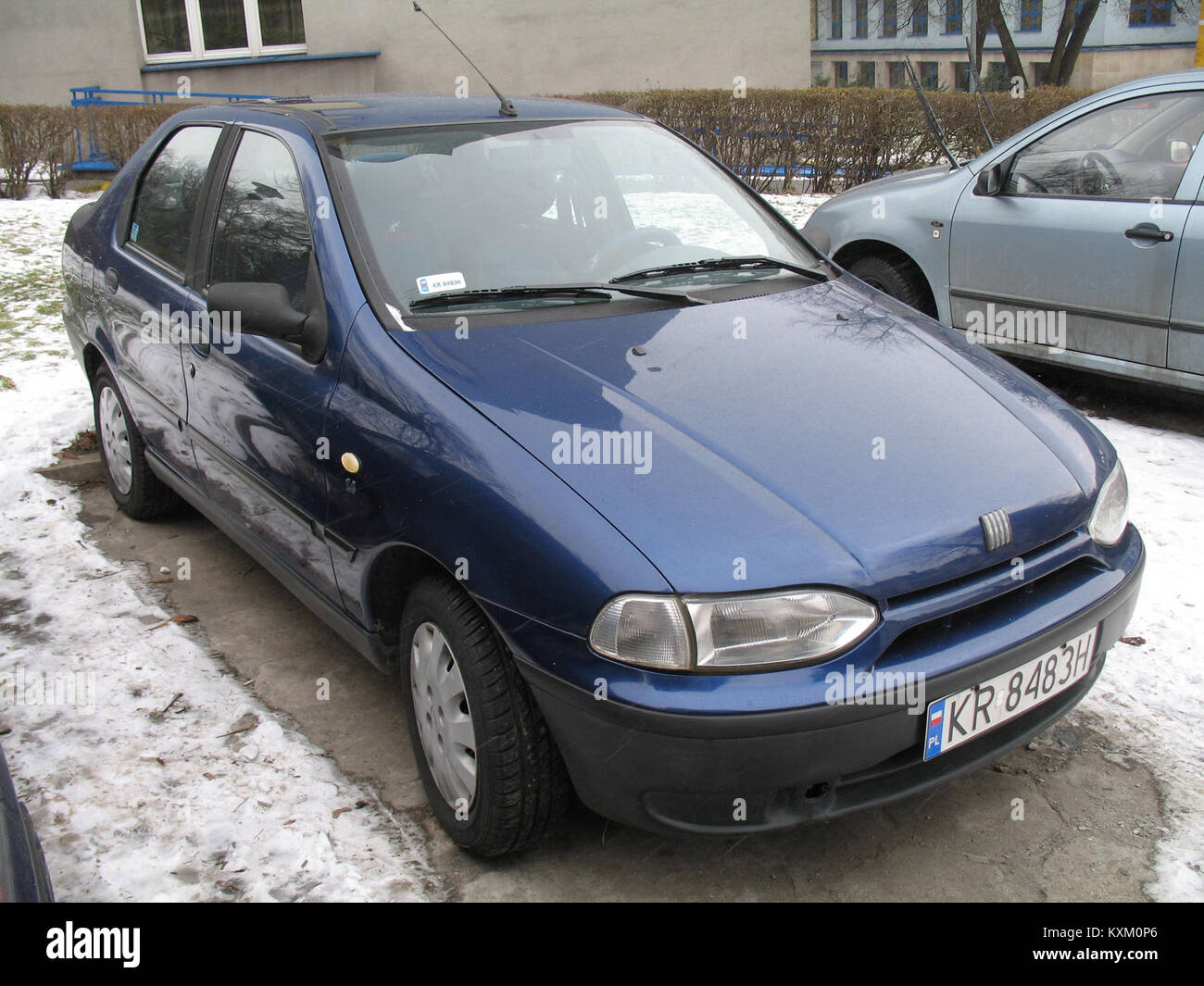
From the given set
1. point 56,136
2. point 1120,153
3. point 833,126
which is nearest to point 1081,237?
point 1120,153

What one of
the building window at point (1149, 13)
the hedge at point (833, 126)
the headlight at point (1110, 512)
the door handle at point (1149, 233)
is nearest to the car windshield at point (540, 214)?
the headlight at point (1110, 512)

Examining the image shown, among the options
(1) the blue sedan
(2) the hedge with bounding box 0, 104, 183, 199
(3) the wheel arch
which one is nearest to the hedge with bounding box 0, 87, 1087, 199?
(2) the hedge with bounding box 0, 104, 183, 199

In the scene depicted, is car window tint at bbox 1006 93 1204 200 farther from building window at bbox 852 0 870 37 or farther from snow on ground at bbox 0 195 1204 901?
building window at bbox 852 0 870 37

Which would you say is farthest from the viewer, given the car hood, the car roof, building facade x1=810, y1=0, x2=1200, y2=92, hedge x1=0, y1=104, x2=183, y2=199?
building facade x1=810, y1=0, x2=1200, y2=92

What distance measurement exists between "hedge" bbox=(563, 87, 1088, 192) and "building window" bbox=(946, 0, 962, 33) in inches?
1320

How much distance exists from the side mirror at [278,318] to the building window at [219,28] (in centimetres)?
1586

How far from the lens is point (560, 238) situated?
3.24 meters

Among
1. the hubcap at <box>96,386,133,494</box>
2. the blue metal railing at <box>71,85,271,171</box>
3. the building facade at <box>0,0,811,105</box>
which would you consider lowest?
the hubcap at <box>96,386,133,494</box>

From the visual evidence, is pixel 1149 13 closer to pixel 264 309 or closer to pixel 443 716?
pixel 264 309

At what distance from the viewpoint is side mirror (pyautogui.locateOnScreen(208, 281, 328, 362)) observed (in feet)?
9.45

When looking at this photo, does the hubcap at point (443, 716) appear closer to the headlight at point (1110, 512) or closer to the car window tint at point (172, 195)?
the headlight at point (1110, 512)

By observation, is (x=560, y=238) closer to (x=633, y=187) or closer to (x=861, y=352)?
(x=633, y=187)

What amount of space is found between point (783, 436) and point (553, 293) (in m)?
0.85
